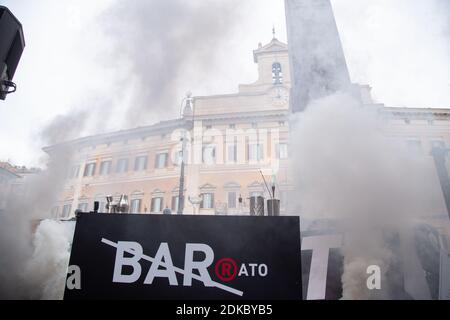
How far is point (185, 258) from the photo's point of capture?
2.43 metres

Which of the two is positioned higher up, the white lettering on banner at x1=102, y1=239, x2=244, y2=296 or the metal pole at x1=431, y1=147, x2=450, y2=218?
the metal pole at x1=431, y1=147, x2=450, y2=218

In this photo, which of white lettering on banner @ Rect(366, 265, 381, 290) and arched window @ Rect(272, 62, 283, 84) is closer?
white lettering on banner @ Rect(366, 265, 381, 290)

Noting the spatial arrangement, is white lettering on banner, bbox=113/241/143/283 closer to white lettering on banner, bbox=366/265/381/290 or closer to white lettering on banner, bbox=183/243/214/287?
white lettering on banner, bbox=183/243/214/287

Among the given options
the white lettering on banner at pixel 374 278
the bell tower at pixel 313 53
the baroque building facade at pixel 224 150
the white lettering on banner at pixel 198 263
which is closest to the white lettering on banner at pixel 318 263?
the white lettering on banner at pixel 374 278

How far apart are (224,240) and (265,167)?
16013mm

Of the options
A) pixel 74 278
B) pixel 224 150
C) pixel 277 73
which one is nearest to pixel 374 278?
pixel 74 278

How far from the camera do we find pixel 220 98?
68.2 ft

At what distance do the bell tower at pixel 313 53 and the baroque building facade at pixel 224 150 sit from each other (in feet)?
28.9

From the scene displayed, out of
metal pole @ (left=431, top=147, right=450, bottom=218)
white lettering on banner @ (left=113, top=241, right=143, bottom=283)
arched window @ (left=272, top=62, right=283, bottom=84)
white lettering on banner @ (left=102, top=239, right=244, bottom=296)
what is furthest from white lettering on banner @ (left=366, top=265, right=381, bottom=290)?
arched window @ (left=272, top=62, right=283, bottom=84)

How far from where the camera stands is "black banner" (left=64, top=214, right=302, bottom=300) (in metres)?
2.38

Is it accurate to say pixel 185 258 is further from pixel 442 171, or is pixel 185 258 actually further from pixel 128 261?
pixel 442 171
